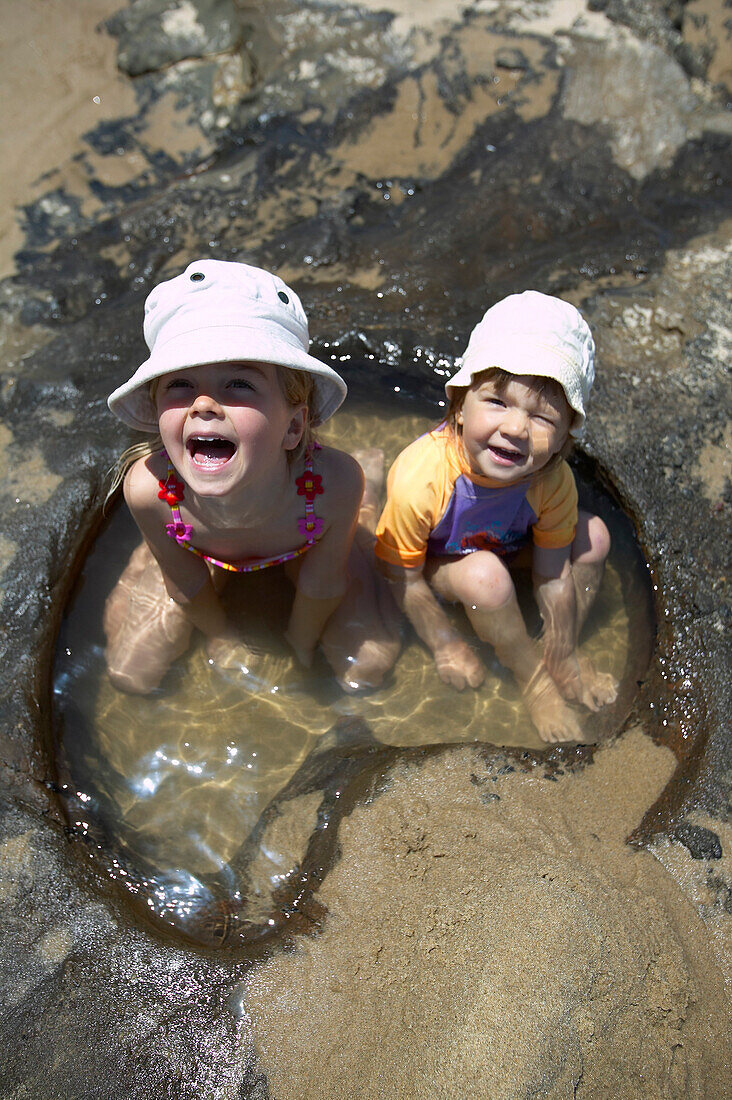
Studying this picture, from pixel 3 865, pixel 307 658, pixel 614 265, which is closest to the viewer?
pixel 3 865

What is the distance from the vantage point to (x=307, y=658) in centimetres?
335

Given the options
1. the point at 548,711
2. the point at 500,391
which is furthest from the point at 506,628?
the point at 500,391

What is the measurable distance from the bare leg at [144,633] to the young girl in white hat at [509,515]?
34.1 inches

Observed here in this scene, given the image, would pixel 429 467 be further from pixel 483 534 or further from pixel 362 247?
pixel 362 247

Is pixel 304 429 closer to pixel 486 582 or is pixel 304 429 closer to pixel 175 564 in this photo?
pixel 175 564

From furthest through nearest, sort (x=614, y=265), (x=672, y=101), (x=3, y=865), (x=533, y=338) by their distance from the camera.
Result: (x=672, y=101), (x=614, y=265), (x=533, y=338), (x=3, y=865)

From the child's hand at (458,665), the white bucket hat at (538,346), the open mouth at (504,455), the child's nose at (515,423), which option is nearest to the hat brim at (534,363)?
the white bucket hat at (538,346)

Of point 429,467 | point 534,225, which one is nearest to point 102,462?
point 429,467

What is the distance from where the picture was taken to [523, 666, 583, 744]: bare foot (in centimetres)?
309

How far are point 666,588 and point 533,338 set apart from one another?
115 centimetres

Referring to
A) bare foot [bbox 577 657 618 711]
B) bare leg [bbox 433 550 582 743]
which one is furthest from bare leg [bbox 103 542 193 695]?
bare foot [bbox 577 657 618 711]

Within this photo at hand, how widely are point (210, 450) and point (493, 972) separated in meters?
1.64

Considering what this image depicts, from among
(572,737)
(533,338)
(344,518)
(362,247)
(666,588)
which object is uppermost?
(533,338)

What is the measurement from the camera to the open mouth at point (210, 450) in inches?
92.4
